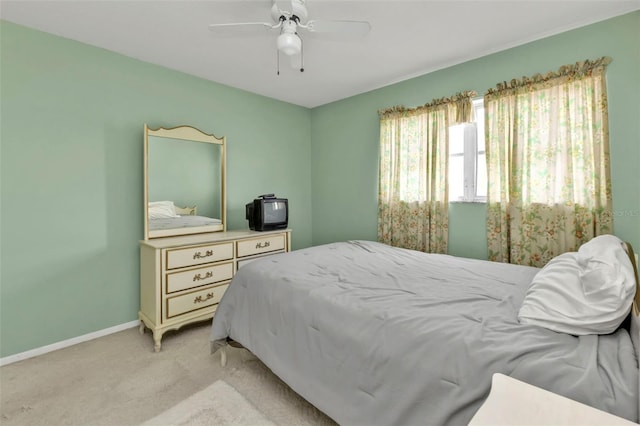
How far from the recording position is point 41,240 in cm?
226

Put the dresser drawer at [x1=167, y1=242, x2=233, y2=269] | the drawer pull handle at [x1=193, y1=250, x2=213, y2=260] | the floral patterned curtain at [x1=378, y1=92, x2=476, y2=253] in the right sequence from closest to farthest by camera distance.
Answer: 1. the dresser drawer at [x1=167, y1=242, x2=233, y2=269]
2. the drawer pull handle at [x1=193, y1=250, x2=213, y2=260]
3. the floral patterned curtain at [x1=378, y1=92, x2=476, y2=253]

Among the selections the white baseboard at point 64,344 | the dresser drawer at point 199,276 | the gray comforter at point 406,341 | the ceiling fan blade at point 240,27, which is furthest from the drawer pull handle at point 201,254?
the ceiling fan blade at point 240,27

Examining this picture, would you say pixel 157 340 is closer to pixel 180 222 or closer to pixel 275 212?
pixel 180 222

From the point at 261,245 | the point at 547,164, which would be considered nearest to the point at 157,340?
the point at 261,245

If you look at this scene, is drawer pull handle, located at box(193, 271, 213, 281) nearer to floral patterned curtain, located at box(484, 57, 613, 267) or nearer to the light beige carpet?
the light beige carpet

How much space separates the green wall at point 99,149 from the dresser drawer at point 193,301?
23.7 inches

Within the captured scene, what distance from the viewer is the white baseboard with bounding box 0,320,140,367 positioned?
2.16 m

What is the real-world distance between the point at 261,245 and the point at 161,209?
3.38ft

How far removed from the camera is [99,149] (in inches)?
98.6

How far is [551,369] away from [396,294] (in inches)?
27.4

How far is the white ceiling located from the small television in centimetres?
136

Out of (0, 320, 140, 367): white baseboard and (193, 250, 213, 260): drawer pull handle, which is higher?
(193, 250, 213, 260): drawer pull handle

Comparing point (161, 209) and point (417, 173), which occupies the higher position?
point (417, 173)

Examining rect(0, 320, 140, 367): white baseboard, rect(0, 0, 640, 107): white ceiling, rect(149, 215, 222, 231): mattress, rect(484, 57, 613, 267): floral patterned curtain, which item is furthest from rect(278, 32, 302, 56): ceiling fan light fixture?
rect(0, 320, 140, 367): white baseboard
